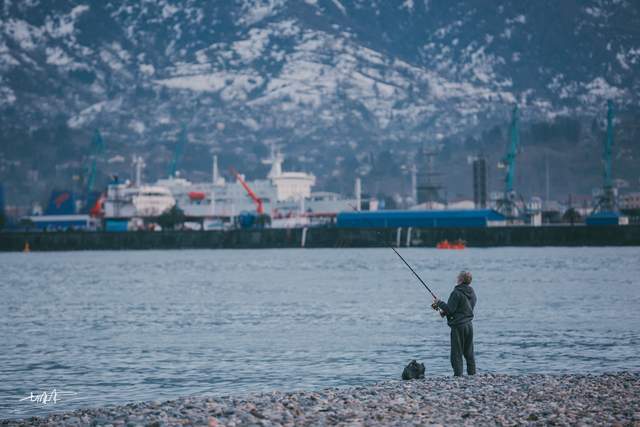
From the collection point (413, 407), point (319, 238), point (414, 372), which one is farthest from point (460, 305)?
point (319, 238)

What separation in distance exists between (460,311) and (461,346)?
102 cm

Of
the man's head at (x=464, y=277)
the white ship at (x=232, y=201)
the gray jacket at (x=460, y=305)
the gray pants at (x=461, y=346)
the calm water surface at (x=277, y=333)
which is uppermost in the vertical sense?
Result: the white ship at (x=232, y=201)

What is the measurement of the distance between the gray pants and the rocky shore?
0.51 metres

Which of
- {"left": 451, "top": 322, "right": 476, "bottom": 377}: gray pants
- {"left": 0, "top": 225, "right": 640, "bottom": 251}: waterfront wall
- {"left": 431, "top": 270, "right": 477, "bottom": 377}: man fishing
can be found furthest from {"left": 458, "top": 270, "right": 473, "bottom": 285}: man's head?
{"left": 0, "top": 225, "right": 640, "bottom": 251}: waterfront wall

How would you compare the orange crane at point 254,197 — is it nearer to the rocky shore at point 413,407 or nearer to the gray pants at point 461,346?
the gray pants at point 461,346

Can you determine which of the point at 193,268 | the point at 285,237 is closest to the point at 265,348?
the point at 193,268

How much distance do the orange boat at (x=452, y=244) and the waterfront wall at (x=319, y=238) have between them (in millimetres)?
1204

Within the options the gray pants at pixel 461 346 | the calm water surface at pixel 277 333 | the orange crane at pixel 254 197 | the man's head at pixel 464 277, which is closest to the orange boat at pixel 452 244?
the calm water surface at pixel 277 333

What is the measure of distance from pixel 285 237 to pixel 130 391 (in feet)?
347

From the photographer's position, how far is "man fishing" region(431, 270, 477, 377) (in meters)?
17.4

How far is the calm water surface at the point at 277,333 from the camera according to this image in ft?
69.2

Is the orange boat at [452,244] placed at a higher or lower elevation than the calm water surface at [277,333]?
higher

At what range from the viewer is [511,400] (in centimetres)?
1590

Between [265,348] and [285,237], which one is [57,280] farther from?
[285,237]
